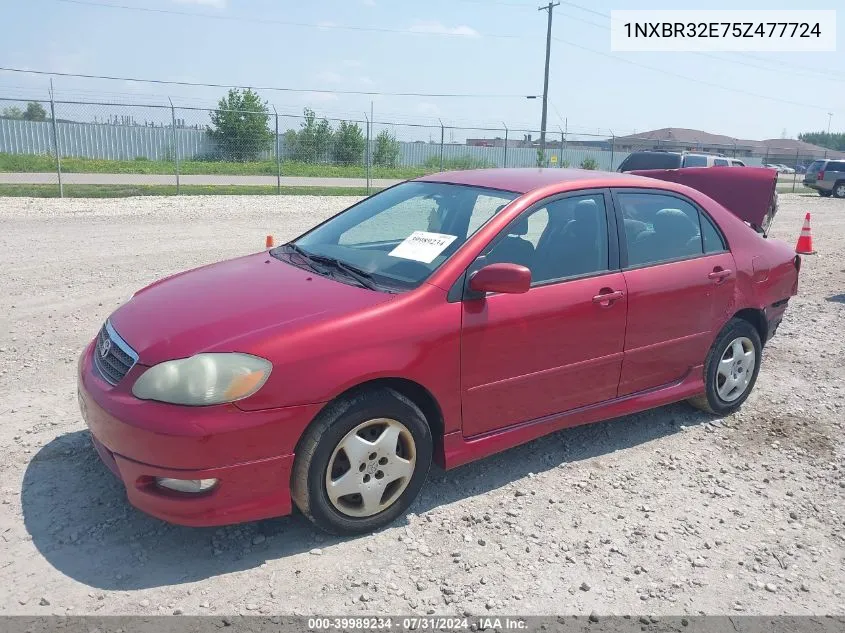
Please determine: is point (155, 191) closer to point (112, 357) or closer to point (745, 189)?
point (745, 189)

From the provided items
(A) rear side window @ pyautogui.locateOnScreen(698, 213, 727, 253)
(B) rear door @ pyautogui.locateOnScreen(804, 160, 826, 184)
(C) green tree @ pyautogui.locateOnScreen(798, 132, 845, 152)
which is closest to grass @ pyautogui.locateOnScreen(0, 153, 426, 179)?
(A) rear side window @ pyautogui.locateOnScreen(698, 213, 727, 253)

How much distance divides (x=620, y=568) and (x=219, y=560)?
182cm

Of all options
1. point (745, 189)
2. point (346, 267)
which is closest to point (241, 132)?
point (745, 189)

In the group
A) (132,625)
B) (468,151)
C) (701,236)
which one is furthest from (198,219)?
(468,151)

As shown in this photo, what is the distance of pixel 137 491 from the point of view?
3057 mm

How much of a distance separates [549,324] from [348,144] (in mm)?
21085

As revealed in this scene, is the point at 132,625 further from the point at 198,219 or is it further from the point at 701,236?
the point at 198,219

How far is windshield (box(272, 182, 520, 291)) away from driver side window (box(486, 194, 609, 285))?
0.19 metres

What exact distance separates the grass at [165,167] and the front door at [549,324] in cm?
1849

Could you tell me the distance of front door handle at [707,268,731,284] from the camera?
4.65 metres

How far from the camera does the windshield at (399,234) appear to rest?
3727 millimetres

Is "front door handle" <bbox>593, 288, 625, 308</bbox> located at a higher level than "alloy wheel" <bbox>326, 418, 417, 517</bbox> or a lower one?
higher

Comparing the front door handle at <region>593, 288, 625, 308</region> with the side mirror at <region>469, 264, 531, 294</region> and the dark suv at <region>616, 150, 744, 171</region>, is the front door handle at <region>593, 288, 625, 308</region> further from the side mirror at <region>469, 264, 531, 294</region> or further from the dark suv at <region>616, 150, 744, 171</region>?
the dark suv at <region>616, 150, 744, 171</region>

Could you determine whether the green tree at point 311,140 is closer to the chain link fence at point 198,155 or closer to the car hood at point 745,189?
the chain link fence at point 198,155
